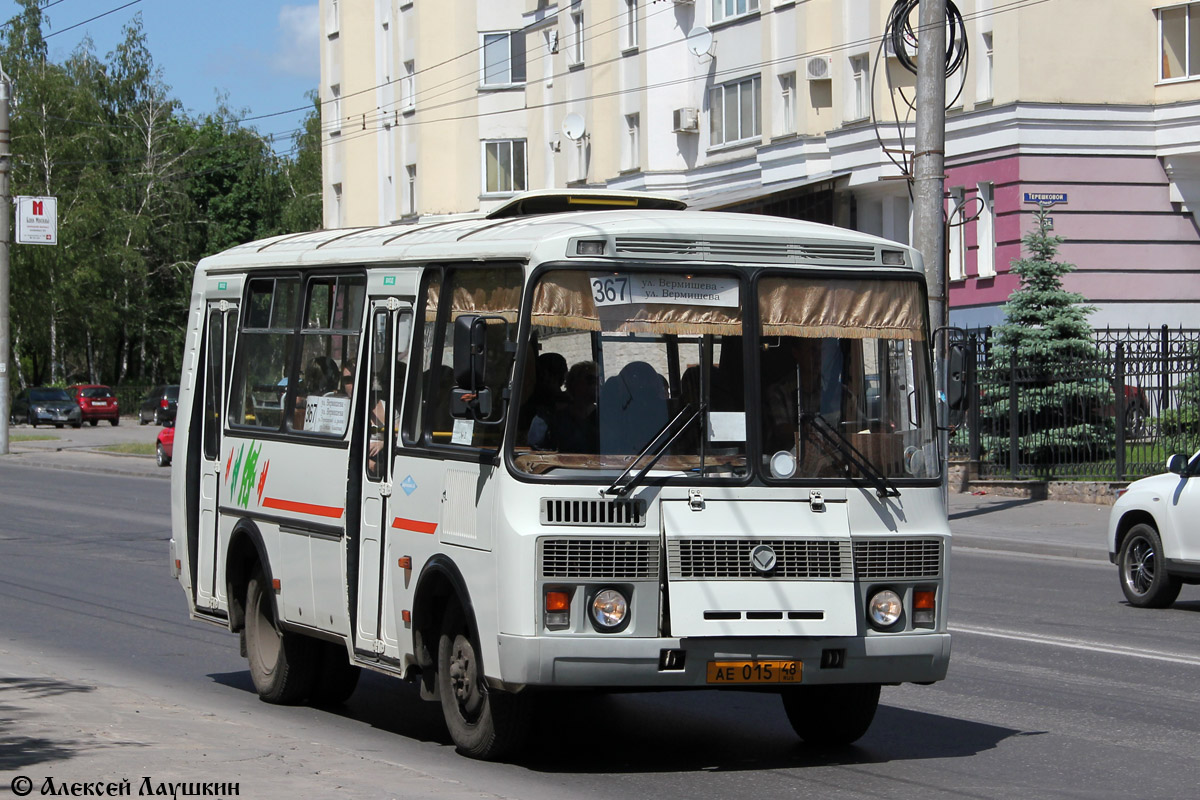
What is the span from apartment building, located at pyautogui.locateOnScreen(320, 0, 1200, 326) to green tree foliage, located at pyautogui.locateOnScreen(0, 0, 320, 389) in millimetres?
22395

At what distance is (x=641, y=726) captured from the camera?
380 inches

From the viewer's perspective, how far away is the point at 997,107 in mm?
33688

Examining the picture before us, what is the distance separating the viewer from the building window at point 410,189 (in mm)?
56781

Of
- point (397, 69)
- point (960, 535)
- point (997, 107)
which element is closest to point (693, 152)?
point (997, 107)

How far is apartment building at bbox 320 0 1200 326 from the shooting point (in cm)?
3359

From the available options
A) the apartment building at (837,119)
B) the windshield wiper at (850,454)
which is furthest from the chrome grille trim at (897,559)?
the apartment building at (837,119)

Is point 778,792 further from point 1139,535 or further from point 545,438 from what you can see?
point 1139,535

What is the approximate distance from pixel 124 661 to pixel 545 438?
5326mm

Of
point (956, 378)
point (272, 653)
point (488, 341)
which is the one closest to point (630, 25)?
point (272, 653)

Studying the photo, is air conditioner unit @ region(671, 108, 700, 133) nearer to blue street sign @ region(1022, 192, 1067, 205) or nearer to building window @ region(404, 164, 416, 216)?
blue street sign @ region(1022, 192, 1067, 205)

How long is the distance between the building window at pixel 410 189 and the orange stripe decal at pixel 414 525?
158 feet

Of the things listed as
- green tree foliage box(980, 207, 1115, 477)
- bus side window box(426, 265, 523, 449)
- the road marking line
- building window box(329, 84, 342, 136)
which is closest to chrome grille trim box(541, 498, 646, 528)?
bus side window box(426, 265, 523, 449)

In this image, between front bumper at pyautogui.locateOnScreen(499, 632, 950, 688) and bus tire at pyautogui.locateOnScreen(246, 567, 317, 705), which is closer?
front bumper at pyautogui.locateOnScreen(499, 632, 950, 688)

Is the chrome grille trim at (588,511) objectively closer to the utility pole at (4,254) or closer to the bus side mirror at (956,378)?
Result: the bus side mirror at (956,378)
